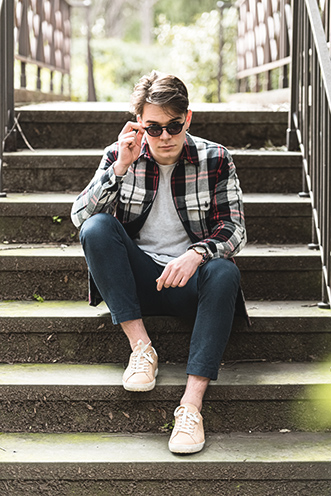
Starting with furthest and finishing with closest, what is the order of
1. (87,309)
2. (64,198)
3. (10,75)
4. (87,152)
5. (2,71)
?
(10,75) → (87,152) → (2,71) → (64,198) → (87,309)

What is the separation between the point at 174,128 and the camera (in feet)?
7.52

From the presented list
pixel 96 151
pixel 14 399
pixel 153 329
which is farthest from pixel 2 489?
pixel 96 151

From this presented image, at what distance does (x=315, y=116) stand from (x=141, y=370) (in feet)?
4.83

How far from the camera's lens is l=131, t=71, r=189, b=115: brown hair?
2.25 m

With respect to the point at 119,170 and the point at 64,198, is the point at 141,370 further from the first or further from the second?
the point at 64,198

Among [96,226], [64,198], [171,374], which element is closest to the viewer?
[96,226]

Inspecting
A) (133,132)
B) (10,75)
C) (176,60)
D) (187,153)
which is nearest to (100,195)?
(133,132)

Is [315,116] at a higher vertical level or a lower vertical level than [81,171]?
higher

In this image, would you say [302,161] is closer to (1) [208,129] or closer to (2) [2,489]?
(1) [208,129]

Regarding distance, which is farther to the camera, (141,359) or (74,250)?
(74,250)

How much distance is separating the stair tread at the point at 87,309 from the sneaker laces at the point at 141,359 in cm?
27

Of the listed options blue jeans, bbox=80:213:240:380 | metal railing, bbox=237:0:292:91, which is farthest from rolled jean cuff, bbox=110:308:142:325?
metal railing, bbox=237:0:292:91

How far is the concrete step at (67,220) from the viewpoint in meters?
3.01

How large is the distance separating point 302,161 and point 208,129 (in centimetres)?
59
